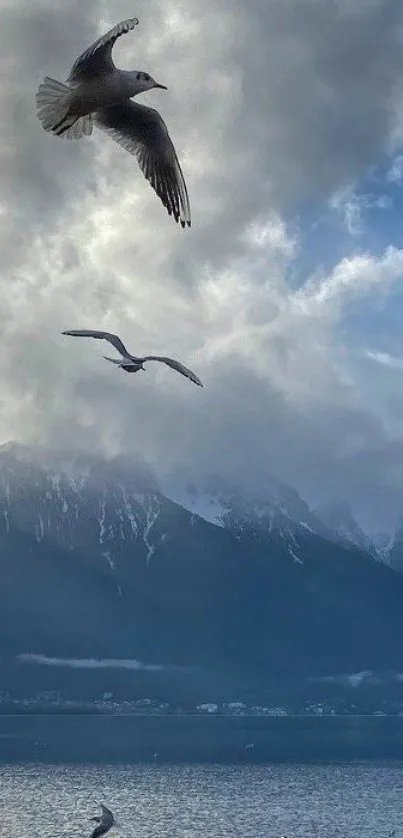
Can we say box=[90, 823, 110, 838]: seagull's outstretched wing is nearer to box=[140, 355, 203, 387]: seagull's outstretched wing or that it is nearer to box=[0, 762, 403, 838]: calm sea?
box=[0, 762, 403, 838]: calm sea

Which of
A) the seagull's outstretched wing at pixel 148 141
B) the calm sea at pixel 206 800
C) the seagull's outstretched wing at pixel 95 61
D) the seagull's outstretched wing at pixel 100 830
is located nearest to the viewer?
the seagull's outstretched wing at pixel 95 61

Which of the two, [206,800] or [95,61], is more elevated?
[95,61]

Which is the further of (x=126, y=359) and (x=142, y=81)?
(x=126, y=359)

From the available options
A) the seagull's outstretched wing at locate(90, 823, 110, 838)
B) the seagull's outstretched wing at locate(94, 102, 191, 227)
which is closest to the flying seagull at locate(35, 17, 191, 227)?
the seagull's outstretched wing at locate(94, 102, 191, 227)

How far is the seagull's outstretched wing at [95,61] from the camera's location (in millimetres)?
11361

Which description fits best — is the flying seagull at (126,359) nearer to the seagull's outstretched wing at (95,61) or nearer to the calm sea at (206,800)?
the seagull's outstretched wing at (95,61)

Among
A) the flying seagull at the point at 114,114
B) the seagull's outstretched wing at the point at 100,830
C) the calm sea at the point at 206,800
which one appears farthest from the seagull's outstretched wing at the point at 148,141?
the calm sea at the point at 206,800

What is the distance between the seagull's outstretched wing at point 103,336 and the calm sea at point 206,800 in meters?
76.3

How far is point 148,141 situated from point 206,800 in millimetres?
115484

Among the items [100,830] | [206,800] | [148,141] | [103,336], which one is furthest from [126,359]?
[206,800]

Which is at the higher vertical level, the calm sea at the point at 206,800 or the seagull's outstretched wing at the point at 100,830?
the calm sea at the point at 206,800

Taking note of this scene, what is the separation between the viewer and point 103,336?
58.5 ft

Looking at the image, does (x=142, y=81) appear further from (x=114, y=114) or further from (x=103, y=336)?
(x=103, y=336)

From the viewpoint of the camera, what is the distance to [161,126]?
1448cm
